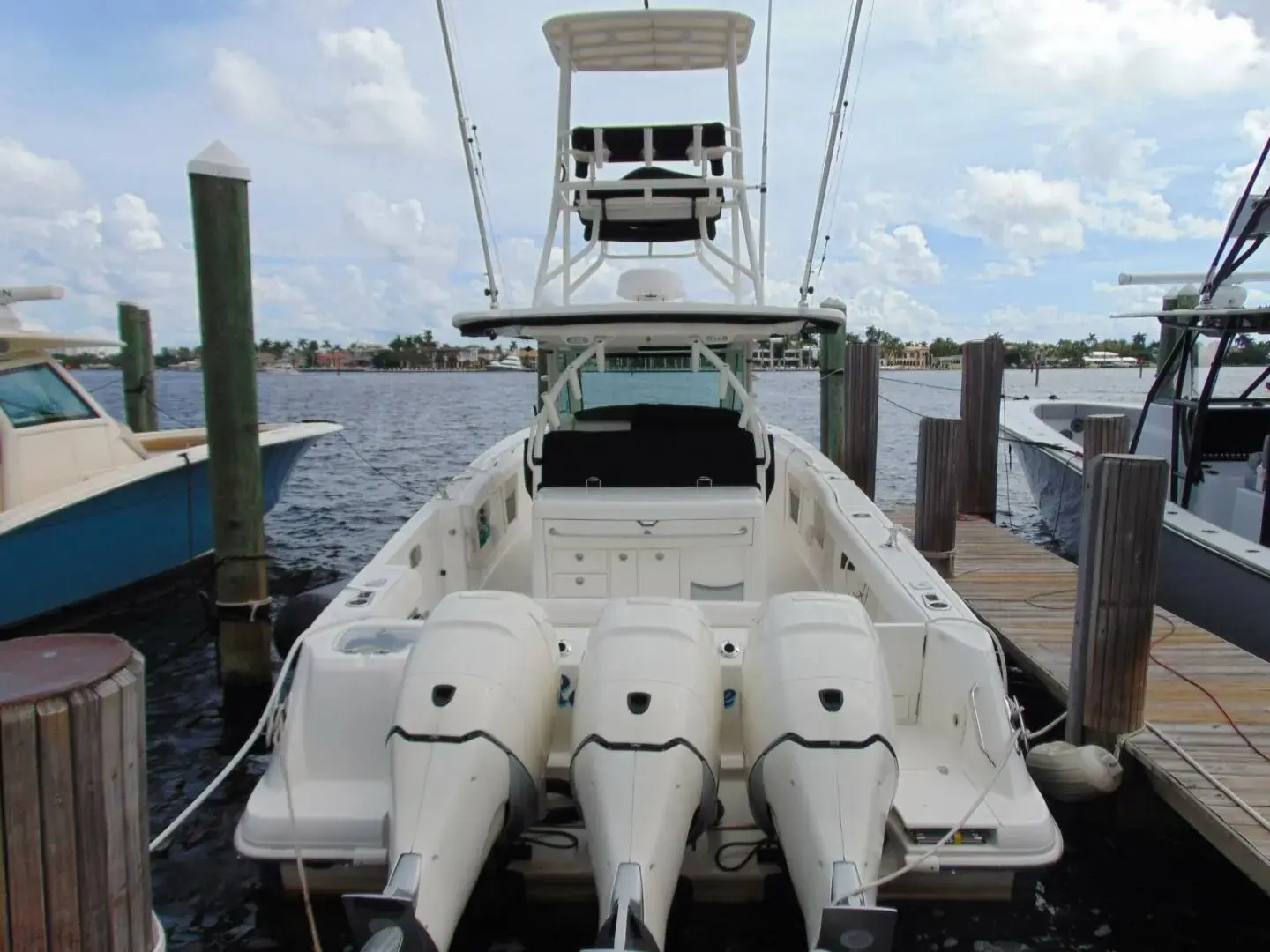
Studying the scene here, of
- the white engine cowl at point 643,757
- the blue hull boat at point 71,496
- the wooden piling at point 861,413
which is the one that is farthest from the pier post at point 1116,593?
the blue hull boat at point 71,496

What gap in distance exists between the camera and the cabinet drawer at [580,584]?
4867mm

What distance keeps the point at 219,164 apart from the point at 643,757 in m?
4.12

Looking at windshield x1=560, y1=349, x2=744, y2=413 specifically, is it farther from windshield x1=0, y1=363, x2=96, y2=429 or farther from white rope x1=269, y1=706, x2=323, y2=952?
windshield x1=0, y1=363, x2=96, y2=429

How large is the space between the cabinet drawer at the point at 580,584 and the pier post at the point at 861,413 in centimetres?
384

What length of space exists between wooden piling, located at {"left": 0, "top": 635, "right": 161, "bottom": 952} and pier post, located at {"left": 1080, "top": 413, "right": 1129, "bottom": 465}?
19.7 feet

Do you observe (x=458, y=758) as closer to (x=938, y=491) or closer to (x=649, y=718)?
(x=649, y=718)

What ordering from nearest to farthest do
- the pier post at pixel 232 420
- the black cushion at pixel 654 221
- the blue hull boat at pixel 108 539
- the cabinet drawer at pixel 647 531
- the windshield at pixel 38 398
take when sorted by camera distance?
the cabinet drawer at pixel 647 531 → the pier post at pixel 232 420 → the black cushion at pixel 654 221 → the blue hull boat at pixel 108 539 → the windshield at pixel 38 398

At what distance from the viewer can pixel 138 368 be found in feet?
36.5

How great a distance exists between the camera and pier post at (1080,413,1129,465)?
632 centimetres

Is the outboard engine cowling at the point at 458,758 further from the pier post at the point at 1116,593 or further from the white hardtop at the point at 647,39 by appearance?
the white hardtop at the point at 647,39

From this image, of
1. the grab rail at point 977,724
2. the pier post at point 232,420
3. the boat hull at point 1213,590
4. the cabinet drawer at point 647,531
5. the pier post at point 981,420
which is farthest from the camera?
the pier post at point 981,420

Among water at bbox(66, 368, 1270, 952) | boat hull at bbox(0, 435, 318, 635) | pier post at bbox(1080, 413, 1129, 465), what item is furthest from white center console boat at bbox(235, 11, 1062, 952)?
boat hull at bbox(0, 435, 318, 635)

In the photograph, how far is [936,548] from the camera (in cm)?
670

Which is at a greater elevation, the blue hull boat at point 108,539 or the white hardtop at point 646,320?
the white hardtop at point 646,320
